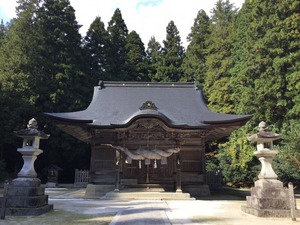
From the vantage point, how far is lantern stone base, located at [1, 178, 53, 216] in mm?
7086

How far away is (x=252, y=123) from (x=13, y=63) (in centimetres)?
1825

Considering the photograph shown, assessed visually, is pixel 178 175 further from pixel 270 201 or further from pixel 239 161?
pixel 239 161

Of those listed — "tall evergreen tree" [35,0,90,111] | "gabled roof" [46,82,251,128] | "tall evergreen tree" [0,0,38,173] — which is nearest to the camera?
"gabled roof" [46,82,251,128]

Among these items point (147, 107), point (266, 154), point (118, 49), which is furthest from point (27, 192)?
point (118, 49)

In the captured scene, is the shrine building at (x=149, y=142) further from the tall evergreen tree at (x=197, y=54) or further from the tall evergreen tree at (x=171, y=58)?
the tall evergreen tree at (x=171, y=58)

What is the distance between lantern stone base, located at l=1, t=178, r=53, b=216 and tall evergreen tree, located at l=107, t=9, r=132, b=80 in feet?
68.5

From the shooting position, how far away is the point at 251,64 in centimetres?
1836

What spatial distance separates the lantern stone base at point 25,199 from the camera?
7.09 metres

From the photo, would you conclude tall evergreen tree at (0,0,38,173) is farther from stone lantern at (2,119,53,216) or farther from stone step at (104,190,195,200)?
stone lantern at (2,119,53,216)

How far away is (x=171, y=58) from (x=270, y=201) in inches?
1023

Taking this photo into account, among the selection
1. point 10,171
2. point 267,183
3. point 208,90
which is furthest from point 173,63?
point 267,183

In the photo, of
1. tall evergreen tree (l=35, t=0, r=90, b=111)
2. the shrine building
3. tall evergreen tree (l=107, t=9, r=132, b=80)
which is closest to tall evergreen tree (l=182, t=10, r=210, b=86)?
tall evergreen tree (l=107, t=9, r=132, b=80)

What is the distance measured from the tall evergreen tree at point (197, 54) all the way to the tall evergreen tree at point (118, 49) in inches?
259

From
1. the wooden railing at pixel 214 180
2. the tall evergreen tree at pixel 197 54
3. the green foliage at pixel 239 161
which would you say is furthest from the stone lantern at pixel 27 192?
the tall evergreen tree at pixel 197 54
